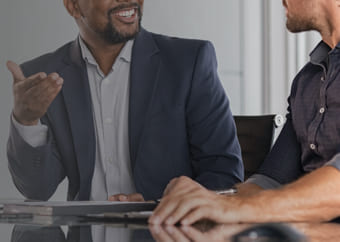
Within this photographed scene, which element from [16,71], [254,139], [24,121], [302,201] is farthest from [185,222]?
[254,139]

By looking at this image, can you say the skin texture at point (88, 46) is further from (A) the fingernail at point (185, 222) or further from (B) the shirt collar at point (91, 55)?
(A) the fingernail at point (185, 222)

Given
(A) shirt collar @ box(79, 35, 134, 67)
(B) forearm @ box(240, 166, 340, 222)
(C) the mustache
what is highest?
(C) the mustache

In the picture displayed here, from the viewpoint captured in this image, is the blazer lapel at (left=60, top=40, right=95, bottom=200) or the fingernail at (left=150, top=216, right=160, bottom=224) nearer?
the fingernail at (left=150, top=216, right=160, bottom=224)

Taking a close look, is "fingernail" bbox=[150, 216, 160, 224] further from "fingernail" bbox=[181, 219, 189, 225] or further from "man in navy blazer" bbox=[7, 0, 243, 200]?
"man in navy blazer" bbox=[7, 0, 243, 200]

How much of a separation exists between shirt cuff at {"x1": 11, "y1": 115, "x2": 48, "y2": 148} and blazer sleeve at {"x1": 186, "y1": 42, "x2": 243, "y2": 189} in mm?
472

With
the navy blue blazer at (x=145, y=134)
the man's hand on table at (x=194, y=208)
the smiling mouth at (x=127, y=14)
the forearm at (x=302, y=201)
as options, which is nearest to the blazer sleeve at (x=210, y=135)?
the navy blue blazer at (x=145, y=134)

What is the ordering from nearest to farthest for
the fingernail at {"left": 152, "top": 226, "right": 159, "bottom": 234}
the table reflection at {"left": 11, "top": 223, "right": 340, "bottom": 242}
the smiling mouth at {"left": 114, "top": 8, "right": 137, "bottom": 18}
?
the table reflection at {"left": 11, "top": 223, "right": 340, "bottom": 242}, the fingernail at {"left": 152, "top": 226, "right": 159, "bottom": 234}, the smiling mouth at {"left": 114, "top": 8, "right": 137, "bottom": 18}

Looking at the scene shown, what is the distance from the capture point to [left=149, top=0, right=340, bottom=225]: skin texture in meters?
1.22

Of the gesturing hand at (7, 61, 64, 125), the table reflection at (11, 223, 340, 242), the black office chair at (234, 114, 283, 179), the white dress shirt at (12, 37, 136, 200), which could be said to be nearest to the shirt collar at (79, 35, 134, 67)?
the white dress shirt at (12, 37, 136, 200)

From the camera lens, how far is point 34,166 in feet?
7.29

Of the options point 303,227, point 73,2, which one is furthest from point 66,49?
point 303,227

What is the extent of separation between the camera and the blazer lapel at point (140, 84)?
2217 mm

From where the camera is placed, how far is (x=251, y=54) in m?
3.66

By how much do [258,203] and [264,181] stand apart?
1.86ft
